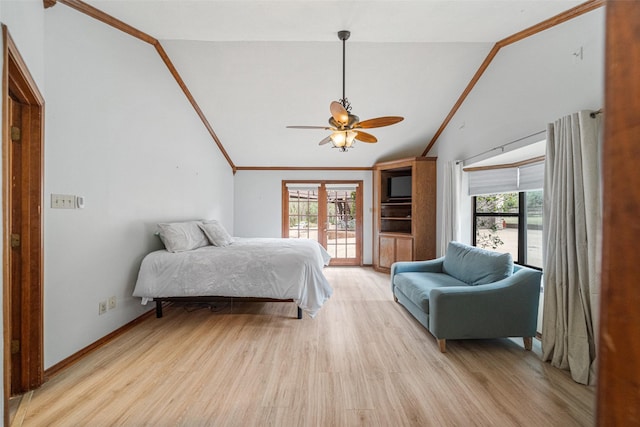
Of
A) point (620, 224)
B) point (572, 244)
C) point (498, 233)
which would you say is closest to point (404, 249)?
point (498, 233)

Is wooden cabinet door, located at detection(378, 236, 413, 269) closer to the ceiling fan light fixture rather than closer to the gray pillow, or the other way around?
the gray pillow

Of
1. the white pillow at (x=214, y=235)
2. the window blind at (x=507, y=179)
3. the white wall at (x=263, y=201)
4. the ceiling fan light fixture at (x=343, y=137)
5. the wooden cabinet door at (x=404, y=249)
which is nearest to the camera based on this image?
the ceiling fan light fixture at (x=343, y=137)

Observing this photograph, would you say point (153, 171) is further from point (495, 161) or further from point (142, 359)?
point (495, 161)

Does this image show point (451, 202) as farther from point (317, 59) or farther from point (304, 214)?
point (304, 214)

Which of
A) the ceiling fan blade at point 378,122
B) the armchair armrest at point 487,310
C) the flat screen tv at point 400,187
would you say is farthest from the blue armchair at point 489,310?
the flat screen tv at point 400,187

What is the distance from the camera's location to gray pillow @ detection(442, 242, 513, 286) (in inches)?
108

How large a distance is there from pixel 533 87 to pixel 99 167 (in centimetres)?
408

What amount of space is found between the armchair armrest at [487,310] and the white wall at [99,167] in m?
2.98

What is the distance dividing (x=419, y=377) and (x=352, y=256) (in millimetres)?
4228

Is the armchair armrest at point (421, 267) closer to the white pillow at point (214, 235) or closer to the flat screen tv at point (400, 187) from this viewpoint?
Result: the flat screen tv at point (400, 187)

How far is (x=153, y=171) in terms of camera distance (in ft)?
10.9

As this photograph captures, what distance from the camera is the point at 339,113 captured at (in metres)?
2.62

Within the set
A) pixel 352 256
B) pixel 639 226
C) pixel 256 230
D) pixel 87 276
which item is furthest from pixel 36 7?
pixel 352 256

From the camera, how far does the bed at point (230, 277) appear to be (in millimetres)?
2990
